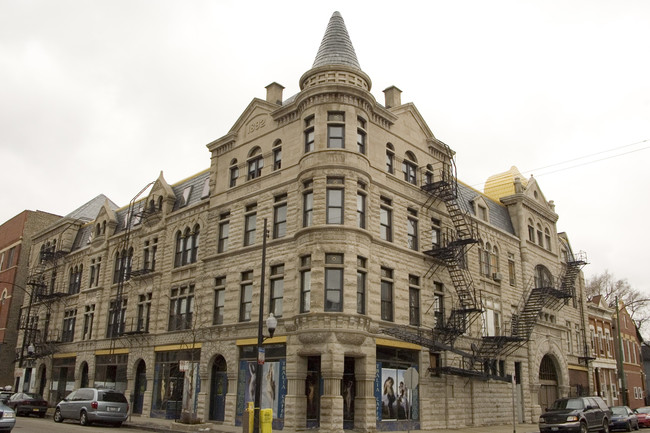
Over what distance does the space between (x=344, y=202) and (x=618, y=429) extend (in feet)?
67.3

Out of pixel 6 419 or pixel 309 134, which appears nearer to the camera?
pixel 6 419

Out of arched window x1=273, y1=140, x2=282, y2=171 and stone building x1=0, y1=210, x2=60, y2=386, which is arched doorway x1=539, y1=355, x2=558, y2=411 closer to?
arched window x1=273, y1=140, x2=282, y2=171

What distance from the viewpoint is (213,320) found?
30797 millimetres

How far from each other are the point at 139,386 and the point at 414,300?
19.0 m

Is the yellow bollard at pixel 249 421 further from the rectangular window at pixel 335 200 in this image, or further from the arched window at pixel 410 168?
the arched window at pixel 410 168

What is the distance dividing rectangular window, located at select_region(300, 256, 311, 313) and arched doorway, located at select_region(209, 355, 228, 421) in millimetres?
7180

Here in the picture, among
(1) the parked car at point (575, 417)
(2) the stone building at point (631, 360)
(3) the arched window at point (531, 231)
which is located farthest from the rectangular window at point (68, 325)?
(2) the stone building at point (631, 360)

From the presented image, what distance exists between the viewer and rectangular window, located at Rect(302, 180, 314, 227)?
1043 inches

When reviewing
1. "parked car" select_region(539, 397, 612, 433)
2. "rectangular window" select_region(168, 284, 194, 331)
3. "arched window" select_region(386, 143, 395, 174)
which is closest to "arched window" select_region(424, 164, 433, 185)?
"arched window" select_region(386, 143, 395, 174)

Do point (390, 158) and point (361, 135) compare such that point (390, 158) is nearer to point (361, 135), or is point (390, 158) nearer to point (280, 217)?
point (361, 135)

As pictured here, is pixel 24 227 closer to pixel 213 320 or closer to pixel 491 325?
pixel 213 320

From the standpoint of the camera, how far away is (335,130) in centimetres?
2745

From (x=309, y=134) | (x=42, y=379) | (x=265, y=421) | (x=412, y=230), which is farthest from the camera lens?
(x=42, y=379)

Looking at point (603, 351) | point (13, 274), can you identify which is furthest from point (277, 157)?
point (13, 274)
